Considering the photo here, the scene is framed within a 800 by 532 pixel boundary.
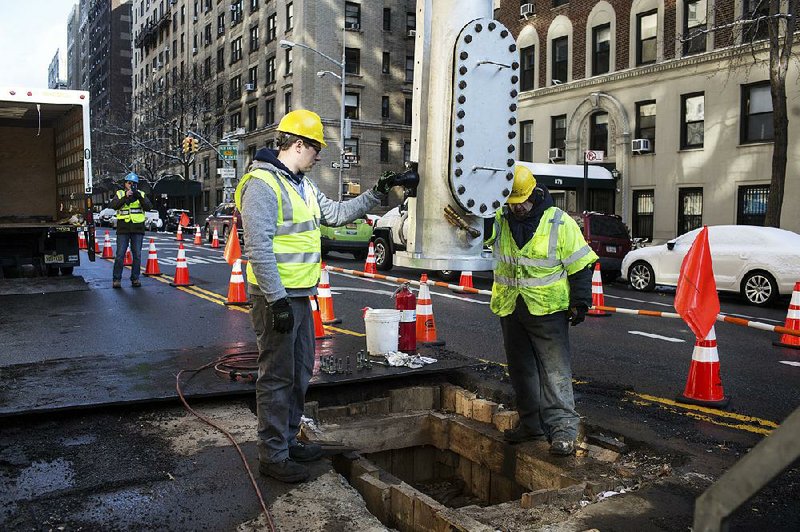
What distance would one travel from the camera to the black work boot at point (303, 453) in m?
4.54

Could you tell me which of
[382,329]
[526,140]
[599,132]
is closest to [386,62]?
[526,140]

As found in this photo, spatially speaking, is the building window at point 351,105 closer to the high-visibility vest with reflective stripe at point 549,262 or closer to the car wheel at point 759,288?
the car wheel at point 759,288

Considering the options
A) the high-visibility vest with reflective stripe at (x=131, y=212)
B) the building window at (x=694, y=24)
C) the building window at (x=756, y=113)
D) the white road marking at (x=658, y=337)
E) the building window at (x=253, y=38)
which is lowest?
the white road marking at (x=658, y=337)

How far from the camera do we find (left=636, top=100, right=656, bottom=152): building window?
88.3ft

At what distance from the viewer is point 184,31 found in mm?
68062

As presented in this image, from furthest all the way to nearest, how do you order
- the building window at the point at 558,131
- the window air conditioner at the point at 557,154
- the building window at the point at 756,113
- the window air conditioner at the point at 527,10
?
the window air conditioner at the point at 527,10 → the building window at the point at 558,131 → the window air conditioner at the point at 557,154 → the building window at the point at 756,113

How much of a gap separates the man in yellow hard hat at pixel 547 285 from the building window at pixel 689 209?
2212 cm

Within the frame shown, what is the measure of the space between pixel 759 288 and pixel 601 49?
17368 mm

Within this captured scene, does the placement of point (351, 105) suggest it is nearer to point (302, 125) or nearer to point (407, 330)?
point (407, 330)

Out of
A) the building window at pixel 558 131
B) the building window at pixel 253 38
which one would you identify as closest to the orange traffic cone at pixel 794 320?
the building window at pixel 558 131

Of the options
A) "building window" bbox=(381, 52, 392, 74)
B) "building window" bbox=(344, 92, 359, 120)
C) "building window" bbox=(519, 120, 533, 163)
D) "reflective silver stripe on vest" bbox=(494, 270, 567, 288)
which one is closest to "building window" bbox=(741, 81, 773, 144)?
"building window" bbox=(519, 120, 533, 163)

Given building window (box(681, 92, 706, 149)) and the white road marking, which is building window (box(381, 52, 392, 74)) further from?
the white road marking

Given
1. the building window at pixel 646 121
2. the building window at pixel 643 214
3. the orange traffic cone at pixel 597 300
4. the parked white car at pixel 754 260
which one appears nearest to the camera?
the orange traffic cone at pixel 597 300

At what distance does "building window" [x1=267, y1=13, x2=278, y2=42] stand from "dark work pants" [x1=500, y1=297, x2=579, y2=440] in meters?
49.3
